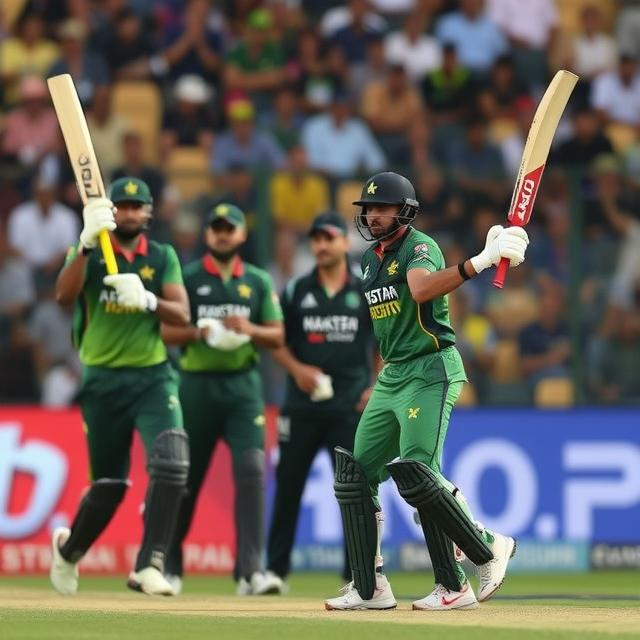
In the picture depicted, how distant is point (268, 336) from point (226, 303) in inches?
14.6

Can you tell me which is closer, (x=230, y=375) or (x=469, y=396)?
(x=230, y=375)

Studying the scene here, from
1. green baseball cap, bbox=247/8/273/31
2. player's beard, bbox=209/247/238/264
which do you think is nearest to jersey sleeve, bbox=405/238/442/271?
player's beard, bbox=209/247/238/264

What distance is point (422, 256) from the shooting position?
26.4 feet

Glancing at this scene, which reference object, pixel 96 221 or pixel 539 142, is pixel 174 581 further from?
pixel 539 142

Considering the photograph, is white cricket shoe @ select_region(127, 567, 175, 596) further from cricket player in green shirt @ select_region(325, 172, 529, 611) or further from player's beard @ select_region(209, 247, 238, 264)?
player's beard @ select_region(209, 247, 238, 264)

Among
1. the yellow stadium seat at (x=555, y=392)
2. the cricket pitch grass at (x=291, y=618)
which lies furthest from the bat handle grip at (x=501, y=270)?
the yellow stadium seat at (x=555, y=392)

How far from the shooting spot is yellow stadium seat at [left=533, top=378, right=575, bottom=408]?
43.9ft

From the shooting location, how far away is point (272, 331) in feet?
35.1

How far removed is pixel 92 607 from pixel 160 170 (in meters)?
5.60

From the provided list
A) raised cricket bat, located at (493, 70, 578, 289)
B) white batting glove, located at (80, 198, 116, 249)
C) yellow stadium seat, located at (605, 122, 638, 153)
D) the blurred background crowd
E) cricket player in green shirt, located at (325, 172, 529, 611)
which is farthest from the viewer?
yellow stadium seat, located at (605, 122, 638, 153)

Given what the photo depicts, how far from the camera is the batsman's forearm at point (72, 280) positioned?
30.8 ft

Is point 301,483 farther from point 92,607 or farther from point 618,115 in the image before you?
point 618,115

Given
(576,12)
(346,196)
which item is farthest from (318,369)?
(576,12)

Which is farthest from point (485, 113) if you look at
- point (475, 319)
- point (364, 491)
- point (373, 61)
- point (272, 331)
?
point (364, 491)
